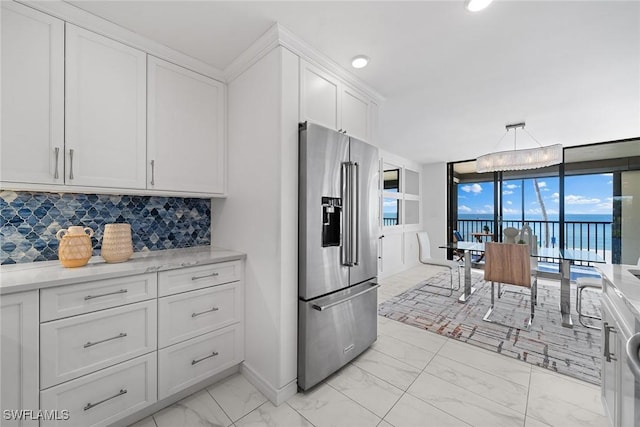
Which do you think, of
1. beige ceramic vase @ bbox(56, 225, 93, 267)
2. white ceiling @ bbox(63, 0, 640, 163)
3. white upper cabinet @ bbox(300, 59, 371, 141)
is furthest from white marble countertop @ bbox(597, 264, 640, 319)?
beige ceramic vase @ bbox(56, 225, 93, 267)

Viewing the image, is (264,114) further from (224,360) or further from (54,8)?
(224,360)

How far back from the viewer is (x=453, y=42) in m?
1.85

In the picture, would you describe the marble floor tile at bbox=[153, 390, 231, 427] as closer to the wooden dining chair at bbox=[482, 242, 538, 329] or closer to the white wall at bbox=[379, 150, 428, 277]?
the wooden dining chair at bbox=[482, 242, 538, 329]

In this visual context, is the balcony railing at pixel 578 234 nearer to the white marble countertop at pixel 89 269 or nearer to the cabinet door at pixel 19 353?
the white marble countertop at pixel 89 269

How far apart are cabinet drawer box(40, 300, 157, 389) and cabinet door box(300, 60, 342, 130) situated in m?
1.71

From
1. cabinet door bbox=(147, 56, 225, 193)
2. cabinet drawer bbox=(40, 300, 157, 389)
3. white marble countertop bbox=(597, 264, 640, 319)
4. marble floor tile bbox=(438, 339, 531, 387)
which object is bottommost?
marble floor tile bbox=(438, 339, 531, 387)

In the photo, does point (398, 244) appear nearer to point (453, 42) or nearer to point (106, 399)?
point (453, 42)

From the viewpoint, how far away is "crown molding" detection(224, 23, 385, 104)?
5.68 feet

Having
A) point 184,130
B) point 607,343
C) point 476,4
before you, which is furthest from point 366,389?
point 476,4

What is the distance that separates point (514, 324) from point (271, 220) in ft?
10.4

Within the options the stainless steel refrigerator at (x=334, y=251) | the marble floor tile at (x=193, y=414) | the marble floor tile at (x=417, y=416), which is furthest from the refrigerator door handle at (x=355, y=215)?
the marble floor tile at (x=193, y=414)

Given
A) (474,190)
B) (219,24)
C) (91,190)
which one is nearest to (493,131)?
(474,190)

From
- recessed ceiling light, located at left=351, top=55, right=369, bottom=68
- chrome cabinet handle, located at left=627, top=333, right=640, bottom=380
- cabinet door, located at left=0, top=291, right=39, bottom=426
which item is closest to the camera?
chrome cabinet handle, located at left=627, top=333, right=640, bottom=380

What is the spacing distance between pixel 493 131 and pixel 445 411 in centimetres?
383
